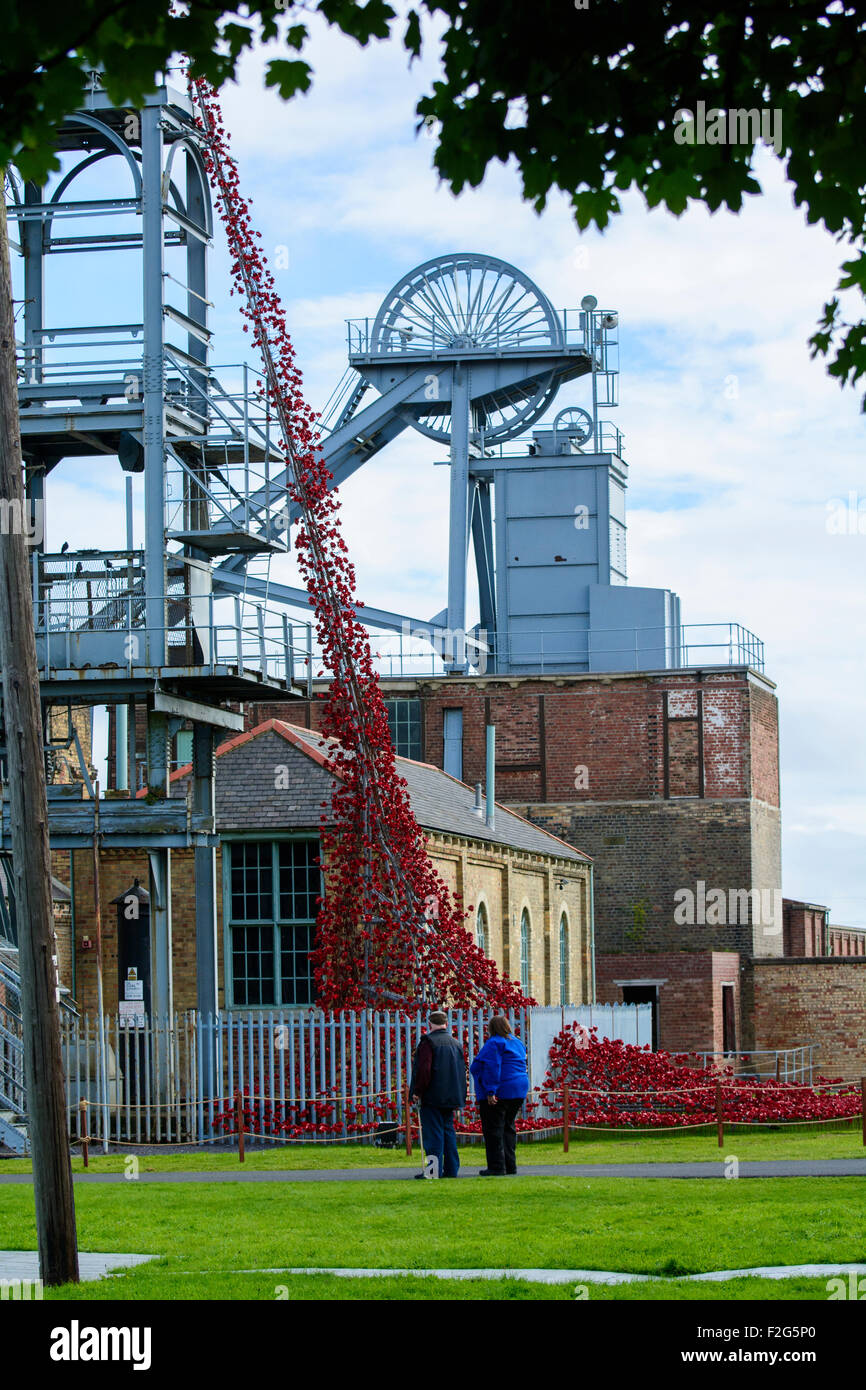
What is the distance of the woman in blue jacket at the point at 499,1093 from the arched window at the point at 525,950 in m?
18.9

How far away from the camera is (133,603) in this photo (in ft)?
86.3

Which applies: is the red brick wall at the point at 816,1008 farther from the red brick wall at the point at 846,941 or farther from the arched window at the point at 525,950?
the red brick wall at the point at 846,941

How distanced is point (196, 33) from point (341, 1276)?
23.0 ft

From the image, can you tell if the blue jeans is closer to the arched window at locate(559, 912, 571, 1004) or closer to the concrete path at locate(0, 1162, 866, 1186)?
the concrete path at locate(0, 1162, 866, 1186)

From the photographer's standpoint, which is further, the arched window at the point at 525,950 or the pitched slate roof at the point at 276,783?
the arched window at the point at 525,950

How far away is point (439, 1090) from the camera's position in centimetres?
1733

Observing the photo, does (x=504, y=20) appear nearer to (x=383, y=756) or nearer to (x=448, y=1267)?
(x=448, y=1267)

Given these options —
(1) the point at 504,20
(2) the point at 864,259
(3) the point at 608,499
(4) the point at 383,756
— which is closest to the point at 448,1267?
(2) the point at 864,259

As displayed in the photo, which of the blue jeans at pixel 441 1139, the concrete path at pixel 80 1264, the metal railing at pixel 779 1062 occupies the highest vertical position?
the concrete path at pixel 80 1264

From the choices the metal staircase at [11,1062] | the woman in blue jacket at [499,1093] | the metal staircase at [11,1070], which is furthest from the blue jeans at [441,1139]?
the metal staircase at [11,1070]

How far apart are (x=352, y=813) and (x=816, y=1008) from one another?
19533 millimetres

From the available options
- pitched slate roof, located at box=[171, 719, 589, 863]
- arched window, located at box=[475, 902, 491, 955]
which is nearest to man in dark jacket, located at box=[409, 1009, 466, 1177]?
pitched slate roof, located at box=[171, 719, 589, 863]

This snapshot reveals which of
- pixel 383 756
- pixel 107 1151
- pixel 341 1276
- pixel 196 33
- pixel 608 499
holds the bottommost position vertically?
pixel 107 1151

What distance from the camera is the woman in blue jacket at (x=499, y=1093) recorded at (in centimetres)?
1792
